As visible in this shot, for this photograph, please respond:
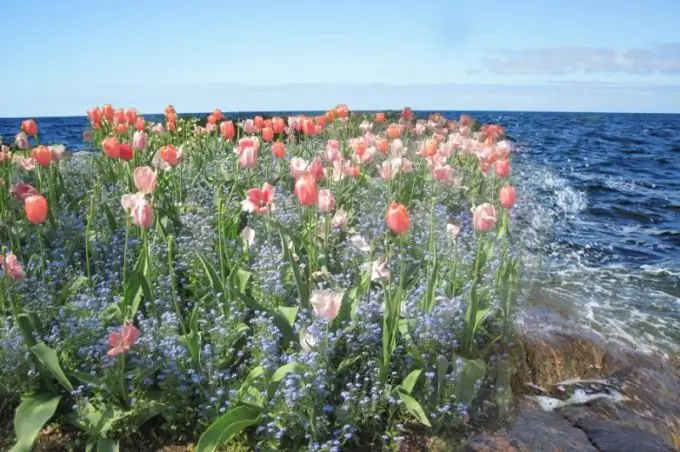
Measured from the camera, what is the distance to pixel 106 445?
307 centimetres

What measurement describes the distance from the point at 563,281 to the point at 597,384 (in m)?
2.55

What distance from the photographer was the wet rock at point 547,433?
348 centimetres

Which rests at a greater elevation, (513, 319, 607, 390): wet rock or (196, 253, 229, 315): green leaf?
(196, 253, 229, 315): green leaf

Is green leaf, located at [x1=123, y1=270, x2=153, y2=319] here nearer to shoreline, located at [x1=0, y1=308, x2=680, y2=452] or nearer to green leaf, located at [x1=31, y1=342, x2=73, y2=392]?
green leaf, located at [x1=31, y1=342, x2=73, y2=392]

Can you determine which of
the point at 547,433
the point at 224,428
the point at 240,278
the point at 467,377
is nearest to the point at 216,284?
the point at 240,278

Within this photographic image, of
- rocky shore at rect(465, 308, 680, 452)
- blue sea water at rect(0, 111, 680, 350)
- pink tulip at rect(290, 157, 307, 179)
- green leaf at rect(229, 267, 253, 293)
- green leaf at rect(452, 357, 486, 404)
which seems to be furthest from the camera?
blue sea water at rect(0, 111, 680, 350)

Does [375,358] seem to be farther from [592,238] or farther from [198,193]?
[592,238]

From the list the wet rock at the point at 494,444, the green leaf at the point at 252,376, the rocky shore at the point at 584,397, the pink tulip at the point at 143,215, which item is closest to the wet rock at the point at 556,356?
the rocky shore at the point at 584,397

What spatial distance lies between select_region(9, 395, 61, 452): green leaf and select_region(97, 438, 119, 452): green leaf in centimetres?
28

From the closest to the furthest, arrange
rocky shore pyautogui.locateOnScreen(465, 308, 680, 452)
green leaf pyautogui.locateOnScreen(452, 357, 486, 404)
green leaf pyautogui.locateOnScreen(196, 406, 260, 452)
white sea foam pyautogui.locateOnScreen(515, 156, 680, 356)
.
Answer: green leaf pyautogui.locateOnScreen(196, 406, 260, 452) → green leaf pyautogui.locateOnScreen(452, 357, 486, 404) → rocky shore pyautogui.locateOnScreen(465, 308, 680, 452) → white sea foam pyautogui.locateOnScreen(515, 156, 680, 356)

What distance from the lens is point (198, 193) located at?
6348mm

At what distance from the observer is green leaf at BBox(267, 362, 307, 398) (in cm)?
305

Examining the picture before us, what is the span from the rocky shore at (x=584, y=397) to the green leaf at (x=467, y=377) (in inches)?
8.2

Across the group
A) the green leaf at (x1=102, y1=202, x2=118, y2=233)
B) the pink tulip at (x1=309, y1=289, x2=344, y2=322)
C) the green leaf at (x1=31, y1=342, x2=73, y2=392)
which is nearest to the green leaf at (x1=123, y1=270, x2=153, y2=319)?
the green leaf at (x1=31, y1=342, x2=73, y2=392)
